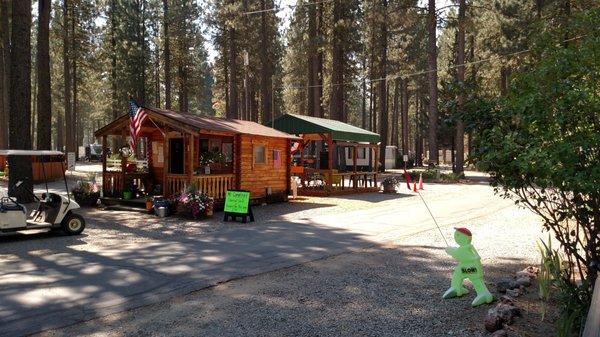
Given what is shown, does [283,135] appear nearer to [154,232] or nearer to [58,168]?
[154,232]

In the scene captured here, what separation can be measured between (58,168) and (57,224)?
16599 mm

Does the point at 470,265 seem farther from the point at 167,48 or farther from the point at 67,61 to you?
the point at 67,61

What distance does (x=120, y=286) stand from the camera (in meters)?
6.56

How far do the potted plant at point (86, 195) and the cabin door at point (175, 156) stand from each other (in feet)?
9.03

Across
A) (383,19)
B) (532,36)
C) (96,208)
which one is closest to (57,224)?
(96,208)

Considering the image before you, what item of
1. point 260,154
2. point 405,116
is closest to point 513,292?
point 260,154

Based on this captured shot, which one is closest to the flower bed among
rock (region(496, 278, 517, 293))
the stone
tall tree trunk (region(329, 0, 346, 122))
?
rock (region(496, 278, 517, 293))

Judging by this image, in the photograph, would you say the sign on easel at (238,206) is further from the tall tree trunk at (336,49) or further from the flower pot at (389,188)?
the tall tree trunk at (336,49)

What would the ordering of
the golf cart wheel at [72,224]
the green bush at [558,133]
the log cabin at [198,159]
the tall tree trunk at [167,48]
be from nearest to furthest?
1. the green bush at [558,133]
2. the golf cart wheel at [72,224]
3. the log cabin at [198,159]
4. the tall tree trunk at [167,48]

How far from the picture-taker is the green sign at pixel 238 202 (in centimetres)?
1282

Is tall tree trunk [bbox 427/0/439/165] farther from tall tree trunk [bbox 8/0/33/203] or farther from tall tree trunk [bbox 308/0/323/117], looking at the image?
tall tree trunk [bbox 8/0/33/203]

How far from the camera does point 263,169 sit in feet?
57.7

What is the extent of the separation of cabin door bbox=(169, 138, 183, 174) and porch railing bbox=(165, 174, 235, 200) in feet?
4.59

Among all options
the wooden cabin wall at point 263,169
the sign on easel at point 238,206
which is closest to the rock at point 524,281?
the sign on easel at point 238,206
